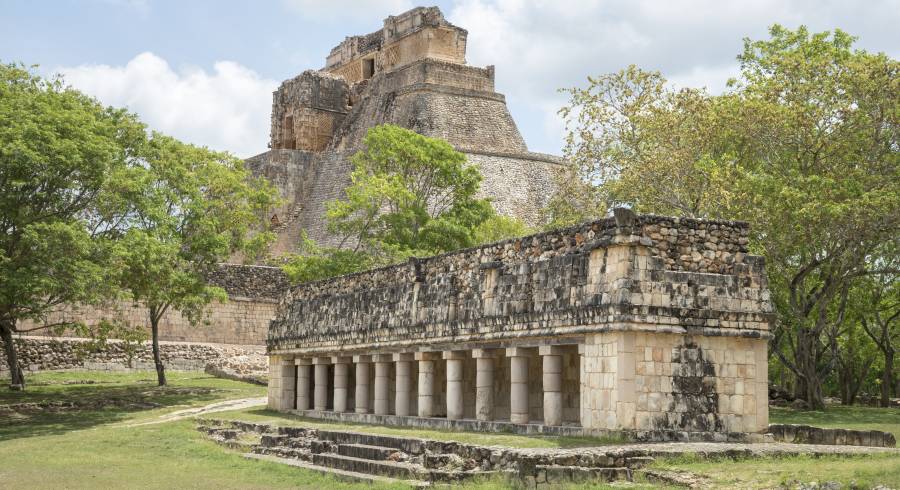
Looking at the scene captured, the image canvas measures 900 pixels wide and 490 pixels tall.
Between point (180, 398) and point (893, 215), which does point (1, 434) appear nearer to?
point (180, 398)

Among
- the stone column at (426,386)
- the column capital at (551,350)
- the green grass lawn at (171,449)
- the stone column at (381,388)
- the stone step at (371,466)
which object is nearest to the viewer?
the green grass lawn at (171,449)

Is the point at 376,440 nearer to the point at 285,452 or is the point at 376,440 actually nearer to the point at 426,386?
the point at 285,452

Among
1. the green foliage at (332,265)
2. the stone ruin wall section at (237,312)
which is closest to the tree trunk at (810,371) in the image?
the green foliage at (332,265)

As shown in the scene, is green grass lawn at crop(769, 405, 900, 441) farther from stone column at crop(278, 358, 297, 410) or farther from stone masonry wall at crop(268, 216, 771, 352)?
stone column at crop(278, 358, 297, 410)

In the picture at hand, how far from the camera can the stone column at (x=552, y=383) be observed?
17.9 metres

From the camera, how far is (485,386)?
20094 millimetres

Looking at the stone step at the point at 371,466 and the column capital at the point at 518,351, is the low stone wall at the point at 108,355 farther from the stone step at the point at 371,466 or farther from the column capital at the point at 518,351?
the column capital at the point at 518,351

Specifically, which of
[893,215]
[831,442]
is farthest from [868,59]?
[831,442]

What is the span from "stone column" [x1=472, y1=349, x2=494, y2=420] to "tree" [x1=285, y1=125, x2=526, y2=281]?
18216 mm

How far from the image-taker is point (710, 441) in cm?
1600

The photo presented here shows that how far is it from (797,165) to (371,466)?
52.0ft

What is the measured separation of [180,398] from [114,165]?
266 inches

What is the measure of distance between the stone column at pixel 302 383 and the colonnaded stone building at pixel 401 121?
103 feet

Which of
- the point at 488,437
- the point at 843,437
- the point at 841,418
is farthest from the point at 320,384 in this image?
the point at 843,437
